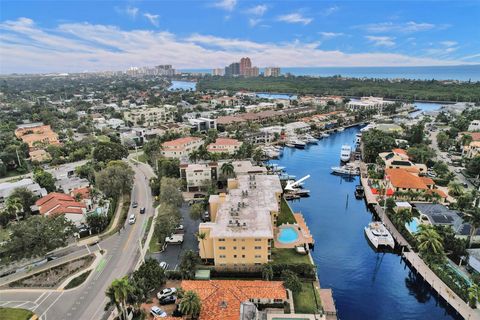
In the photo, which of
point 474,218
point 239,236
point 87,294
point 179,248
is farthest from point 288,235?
point 87,294

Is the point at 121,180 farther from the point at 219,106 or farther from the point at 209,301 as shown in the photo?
the point at 219,106

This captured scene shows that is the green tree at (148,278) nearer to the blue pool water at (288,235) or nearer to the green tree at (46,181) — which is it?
the blue pool water at (288,235)

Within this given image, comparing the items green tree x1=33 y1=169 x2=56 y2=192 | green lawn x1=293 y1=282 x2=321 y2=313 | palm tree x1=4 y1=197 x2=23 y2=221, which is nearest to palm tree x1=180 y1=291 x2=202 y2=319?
green lawn x1=293 y1=282 x2=321 y2=313

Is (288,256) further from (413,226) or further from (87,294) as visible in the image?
(87,294)

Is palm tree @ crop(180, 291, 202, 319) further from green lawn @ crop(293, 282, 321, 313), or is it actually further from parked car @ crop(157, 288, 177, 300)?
green lawn @ crop(293, 282, 321, 313)

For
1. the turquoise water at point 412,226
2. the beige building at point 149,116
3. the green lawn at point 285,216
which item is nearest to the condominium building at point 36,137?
the beige building at point 149,116

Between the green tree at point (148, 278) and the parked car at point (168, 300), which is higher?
the green tree at point (148, 278)
